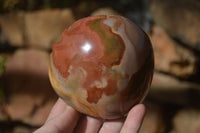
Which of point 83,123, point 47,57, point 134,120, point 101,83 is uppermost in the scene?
point 101,83

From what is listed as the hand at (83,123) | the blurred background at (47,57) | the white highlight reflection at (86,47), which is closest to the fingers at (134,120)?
the hand at (83,123)

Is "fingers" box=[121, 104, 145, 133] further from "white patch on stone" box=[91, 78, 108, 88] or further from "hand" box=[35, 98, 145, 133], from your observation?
"white patch on stone" box=[91, 78, 108, 88]

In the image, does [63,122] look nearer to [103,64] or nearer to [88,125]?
[88,125]

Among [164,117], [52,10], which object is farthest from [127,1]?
[164,117]

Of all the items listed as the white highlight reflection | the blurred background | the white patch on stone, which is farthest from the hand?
the blurred background

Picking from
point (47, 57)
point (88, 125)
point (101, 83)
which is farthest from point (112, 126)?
point (47, 57)

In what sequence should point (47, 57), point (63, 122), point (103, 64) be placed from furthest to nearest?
point (47, 57)
point (63, 122)
point (103, 64)

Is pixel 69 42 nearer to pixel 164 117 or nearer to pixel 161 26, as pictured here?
pixel 164 117

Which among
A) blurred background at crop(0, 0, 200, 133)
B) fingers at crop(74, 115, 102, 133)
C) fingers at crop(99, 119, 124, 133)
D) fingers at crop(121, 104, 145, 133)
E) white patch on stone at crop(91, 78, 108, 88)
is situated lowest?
blurred background at crop(0, 0, 200, 133)
